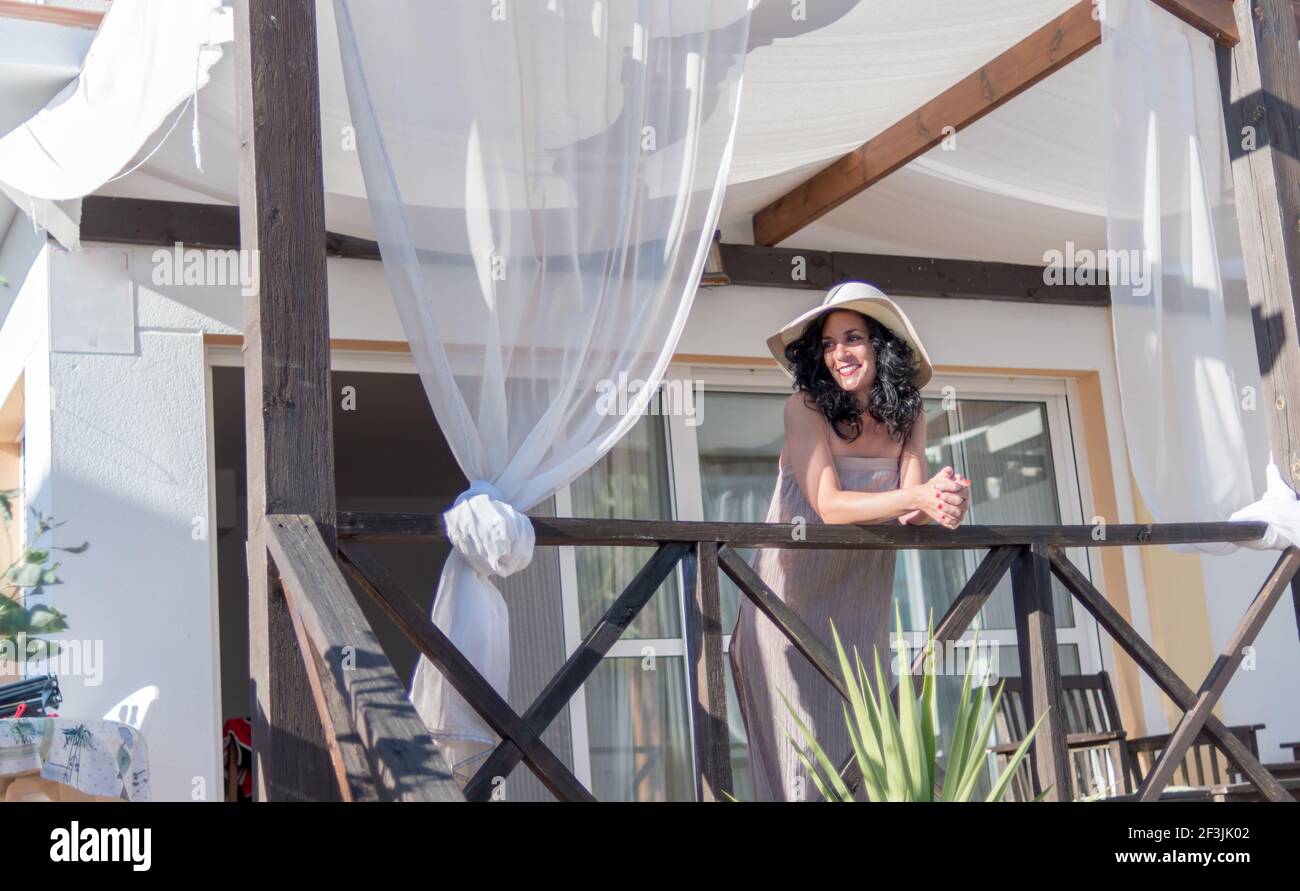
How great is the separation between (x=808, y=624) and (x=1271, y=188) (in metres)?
2.04

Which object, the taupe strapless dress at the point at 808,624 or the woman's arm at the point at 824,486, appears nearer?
the woman's arm at the point at 824,486

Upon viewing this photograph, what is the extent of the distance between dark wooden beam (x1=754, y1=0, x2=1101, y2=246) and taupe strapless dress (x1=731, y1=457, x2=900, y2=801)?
5.15 ft

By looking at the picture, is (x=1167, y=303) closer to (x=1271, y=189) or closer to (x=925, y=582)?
(x=1271, y=189)

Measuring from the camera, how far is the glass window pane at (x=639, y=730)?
17.8 feet

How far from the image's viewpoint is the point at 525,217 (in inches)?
138

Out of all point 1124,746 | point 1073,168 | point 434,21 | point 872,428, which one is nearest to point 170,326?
point 434,21

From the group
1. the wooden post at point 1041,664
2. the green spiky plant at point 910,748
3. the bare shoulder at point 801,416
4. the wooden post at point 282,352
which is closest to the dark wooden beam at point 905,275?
the bare shoulder at point 801,416

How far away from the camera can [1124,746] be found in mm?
5824

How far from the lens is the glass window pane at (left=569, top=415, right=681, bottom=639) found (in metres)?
5.59

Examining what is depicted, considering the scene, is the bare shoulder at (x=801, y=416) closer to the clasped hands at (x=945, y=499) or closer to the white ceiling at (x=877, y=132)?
the clasped hands at (x=945, y=499)

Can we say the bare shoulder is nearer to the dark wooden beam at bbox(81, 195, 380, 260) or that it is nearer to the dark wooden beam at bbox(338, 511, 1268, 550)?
the dark wooden beam at bbox(338, 511, 1268, 550)

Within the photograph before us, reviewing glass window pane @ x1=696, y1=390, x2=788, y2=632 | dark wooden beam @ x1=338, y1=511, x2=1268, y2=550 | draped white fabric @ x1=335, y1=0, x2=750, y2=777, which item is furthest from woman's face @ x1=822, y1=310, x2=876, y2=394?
glass window pane @ x1=696, y1=390, x2=788, y2=632

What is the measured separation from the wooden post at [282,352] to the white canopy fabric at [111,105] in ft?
2.15
